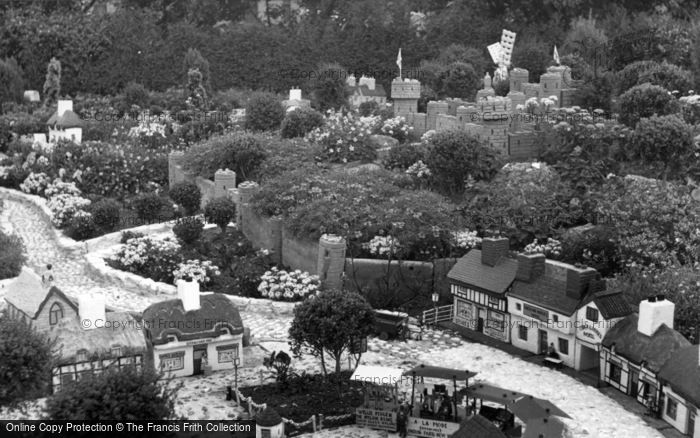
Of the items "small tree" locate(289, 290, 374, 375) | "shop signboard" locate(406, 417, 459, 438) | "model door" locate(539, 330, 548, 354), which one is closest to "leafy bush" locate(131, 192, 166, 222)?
"small tree" locate(289, 290, 374, 375)

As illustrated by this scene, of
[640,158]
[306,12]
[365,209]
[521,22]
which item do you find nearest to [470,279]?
[365,209]

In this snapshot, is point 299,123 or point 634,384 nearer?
point 634,384

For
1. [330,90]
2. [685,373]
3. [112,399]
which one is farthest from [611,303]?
[330,90]

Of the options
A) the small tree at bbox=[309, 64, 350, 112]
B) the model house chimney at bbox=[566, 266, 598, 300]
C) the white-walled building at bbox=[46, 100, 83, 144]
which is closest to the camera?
the model house chimney at bbox=[566, 266, 598, 300]

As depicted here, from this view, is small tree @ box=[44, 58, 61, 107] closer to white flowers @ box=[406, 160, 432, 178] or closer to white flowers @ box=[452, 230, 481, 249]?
white flowers @ box=[406, 160, 432, 178]

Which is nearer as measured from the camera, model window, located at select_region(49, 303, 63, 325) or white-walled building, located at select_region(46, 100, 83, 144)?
model window, located at select_region(49, 303, 63, 325)

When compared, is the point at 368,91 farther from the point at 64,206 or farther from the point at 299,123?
the point at 64,206

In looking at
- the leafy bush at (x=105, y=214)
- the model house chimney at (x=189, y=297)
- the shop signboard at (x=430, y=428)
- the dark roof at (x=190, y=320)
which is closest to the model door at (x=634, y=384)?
the shop signboard at (x=430, y=428)

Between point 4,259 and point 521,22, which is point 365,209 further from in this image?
point 521,22

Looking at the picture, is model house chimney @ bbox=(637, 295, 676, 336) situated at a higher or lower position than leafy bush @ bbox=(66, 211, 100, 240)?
higher
